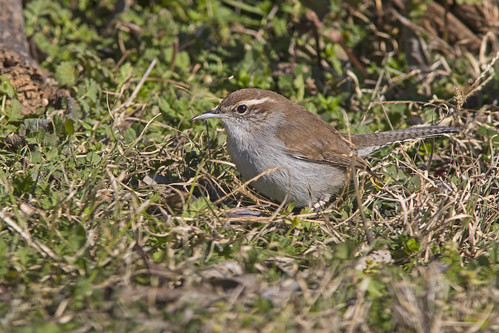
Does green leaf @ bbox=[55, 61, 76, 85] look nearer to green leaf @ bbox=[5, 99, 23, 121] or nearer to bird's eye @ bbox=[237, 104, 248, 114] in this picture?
green leaf @ bbox=[5, 99, 23, 121]

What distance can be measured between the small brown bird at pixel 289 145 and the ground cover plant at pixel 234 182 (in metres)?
0.22

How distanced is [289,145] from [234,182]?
0.68 m

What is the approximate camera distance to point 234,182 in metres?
5.67

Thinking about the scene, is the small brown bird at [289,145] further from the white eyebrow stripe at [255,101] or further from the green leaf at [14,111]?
the green leaf at [14,111]

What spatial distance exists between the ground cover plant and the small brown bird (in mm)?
220

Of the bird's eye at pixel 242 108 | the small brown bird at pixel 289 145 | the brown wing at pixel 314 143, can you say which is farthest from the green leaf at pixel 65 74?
the brown wing at pixel 314 143

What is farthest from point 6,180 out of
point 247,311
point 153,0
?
point 153,0

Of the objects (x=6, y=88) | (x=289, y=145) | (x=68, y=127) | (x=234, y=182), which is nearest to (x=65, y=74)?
(x=6, y=88)

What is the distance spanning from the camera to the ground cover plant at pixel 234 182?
354cm

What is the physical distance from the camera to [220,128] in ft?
21.5

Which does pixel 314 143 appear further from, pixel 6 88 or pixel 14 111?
pixel 6 88

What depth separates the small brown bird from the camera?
5227mm

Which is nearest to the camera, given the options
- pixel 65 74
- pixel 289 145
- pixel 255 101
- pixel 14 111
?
pixel 289 145

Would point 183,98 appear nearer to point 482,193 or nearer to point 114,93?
point 114,93
